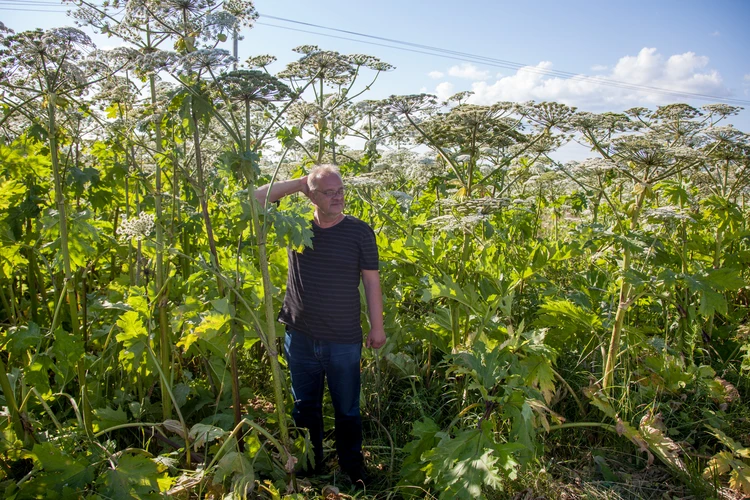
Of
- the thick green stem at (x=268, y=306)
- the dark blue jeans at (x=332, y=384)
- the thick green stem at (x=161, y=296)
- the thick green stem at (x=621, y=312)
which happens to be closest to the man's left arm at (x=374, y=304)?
the dark blue jeans at (x=332, y=384)

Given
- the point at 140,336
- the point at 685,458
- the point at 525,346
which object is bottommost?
the point at 685,458

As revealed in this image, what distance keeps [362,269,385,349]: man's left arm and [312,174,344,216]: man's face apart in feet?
1.63

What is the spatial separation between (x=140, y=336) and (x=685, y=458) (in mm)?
3925

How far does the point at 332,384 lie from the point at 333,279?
2.42ft

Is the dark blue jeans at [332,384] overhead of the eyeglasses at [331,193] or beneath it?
beneath

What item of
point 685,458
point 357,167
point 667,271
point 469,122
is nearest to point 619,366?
point 685,458

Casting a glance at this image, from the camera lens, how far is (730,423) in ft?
14.2

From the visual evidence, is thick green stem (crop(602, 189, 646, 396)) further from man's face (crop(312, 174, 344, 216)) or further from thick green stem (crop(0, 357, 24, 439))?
thick green stem (crop(0, 357, 24, 439))

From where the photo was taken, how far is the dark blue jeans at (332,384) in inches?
148

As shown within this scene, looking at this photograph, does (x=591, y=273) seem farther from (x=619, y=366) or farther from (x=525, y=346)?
(x=525, y=346)

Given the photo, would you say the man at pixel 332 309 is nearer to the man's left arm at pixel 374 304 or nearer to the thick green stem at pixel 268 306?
the man's left arm at pixel 374 304

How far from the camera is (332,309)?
371 centimetres

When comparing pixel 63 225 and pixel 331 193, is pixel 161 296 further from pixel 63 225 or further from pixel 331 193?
pixel 331 193

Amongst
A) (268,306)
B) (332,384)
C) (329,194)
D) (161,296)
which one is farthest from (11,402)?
(329,194)
